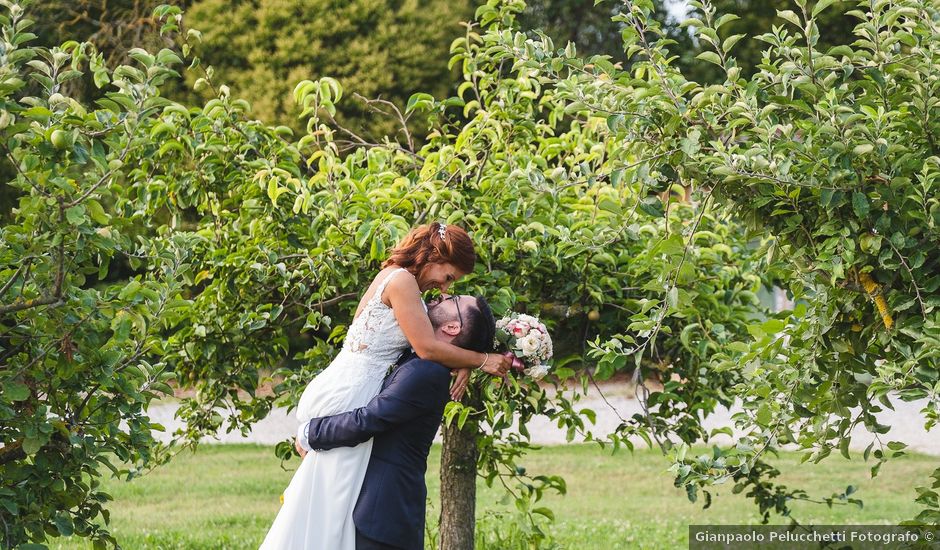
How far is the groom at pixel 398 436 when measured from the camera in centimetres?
311

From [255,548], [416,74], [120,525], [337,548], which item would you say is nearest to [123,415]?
[337,548]

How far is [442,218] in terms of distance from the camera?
403 centimetres

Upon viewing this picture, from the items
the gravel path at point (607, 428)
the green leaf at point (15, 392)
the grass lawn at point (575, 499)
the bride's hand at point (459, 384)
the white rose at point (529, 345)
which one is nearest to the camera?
the green leaf at point (15, 392)

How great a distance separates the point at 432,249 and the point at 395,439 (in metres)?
0.61

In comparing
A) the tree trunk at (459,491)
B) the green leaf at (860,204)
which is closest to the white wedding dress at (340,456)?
the tree trunk at (459,491)

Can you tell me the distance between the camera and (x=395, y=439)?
3.18 meters

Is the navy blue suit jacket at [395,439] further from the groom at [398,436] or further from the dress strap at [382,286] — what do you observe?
the dress strap at [382,286]

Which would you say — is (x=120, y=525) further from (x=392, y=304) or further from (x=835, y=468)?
(x=835, y=468)

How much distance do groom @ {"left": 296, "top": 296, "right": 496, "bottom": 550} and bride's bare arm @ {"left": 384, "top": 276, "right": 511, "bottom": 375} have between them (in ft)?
0.11

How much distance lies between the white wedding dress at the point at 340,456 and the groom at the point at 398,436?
4 cm

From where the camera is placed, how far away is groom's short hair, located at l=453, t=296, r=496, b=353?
3.25 metres

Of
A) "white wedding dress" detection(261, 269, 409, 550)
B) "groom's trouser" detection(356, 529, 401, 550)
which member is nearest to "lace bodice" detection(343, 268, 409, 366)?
"white wedding dress" detection(261, 269, 409, 550)

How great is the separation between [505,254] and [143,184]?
153cm

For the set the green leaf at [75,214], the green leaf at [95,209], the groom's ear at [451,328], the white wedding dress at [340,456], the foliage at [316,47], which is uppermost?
the foliage at [316,47]
